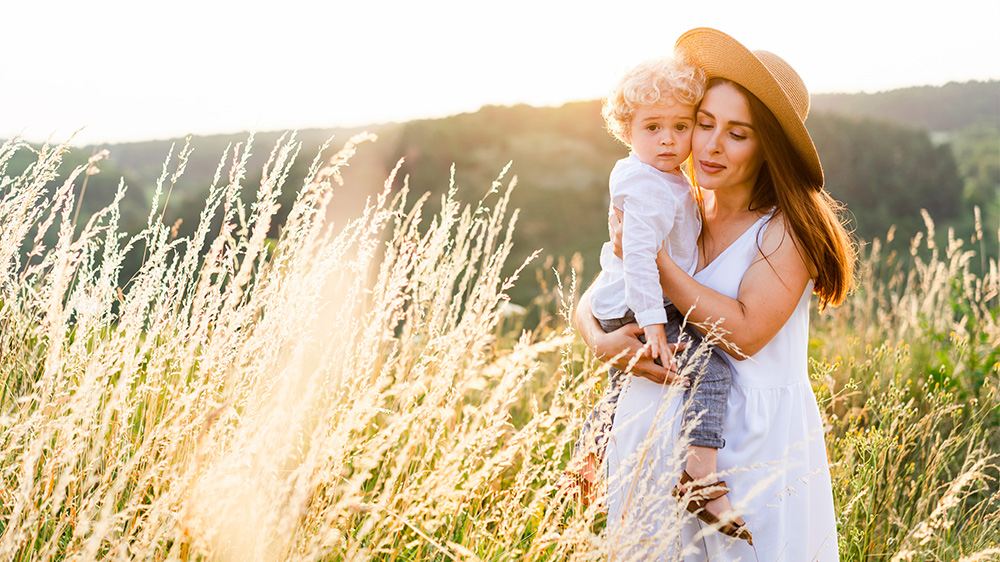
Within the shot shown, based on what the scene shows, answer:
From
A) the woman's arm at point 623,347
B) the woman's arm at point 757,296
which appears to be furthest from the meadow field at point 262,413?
the woman's arm at point 757,296

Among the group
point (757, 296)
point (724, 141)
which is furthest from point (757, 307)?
point (724, 141)

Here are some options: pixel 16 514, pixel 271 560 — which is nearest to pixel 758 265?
pixel 271 560

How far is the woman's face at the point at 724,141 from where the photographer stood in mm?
1885

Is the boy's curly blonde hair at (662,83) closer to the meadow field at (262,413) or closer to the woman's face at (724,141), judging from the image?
the woman's face at (724,141)

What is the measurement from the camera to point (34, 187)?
5.94 ft

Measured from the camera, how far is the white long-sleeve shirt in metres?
1.79

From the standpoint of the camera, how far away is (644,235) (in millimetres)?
1834

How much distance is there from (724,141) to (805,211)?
12.1 inches

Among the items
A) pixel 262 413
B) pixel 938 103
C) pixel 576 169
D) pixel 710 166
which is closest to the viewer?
pixel 262 413

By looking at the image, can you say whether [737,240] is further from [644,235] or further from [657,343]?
[657,343]

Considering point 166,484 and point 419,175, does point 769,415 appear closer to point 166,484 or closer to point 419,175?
point 166,484

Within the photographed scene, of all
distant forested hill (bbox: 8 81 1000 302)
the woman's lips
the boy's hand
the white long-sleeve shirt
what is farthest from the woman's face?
distant forested hill (bbox: 8 81 1000 302)

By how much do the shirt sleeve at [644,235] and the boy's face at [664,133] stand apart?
0.10 metres

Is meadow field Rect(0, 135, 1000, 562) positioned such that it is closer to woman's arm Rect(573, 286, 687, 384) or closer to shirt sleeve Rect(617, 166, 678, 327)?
woman's arm Rect(573, 286, 687, 384)
